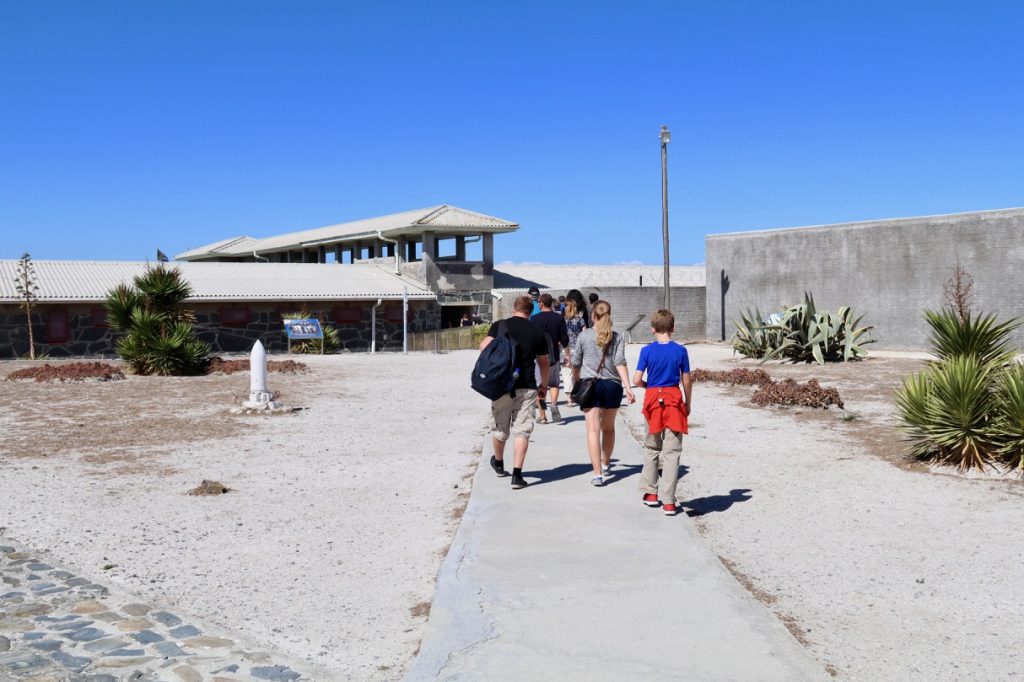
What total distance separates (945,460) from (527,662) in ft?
22.4

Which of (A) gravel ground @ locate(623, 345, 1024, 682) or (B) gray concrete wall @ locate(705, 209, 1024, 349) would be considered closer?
(A) gravel ground @ locate(623, 345, 1024, 682)

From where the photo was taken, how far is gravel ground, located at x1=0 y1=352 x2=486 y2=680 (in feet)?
17.9

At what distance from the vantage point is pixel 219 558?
21.6 ft

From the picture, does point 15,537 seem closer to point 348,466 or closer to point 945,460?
point 348,466

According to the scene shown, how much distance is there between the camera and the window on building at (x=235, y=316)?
101 ft

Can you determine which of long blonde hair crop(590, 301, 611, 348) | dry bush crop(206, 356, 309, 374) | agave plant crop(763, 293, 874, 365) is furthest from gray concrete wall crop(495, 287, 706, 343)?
long blonde hair crop(590, 301, 611, 348)

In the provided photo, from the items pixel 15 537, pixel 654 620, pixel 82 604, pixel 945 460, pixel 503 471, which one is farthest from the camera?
pixel 945 460

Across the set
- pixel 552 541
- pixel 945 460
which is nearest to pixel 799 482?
pixel 945 460

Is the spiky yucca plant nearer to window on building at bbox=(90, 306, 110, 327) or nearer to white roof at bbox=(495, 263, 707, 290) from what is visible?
window on building at bbox=(90, 306, 110, 327)

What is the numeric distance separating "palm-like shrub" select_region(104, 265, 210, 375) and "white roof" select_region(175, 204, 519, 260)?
16159 millimetres

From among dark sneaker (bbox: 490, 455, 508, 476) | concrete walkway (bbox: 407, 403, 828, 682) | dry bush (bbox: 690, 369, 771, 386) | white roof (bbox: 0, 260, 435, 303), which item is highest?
white roof (bbox: 0, 260, 435, 303)

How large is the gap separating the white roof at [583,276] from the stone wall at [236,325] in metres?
8.50

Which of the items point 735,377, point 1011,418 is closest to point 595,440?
point 1011,418

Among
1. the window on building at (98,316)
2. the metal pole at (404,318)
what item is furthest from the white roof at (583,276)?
the window on building at (98,316)
